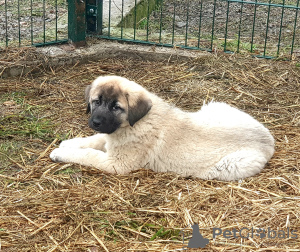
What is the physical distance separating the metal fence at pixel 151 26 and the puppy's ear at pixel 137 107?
3.11 metres

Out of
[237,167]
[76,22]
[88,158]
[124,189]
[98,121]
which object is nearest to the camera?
[124,189]

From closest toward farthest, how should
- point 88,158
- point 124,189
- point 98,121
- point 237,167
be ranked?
1. point 124,189
2. point 98,121
3. point 237,167
4. point 88,158

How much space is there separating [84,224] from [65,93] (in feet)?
10.4

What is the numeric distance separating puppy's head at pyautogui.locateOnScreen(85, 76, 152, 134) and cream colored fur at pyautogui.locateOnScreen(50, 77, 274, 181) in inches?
1.4

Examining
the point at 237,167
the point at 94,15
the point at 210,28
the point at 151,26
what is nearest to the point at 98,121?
the point at 237,167

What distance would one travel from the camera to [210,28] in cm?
984

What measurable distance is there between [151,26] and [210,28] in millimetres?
1154

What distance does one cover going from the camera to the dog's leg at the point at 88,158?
5055 mm

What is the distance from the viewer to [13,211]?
13.8ft

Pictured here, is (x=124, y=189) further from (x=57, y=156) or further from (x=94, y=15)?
(x=94, y=15)

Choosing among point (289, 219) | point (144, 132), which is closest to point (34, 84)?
point (144, 132)

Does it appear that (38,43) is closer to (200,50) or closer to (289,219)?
(200,50)

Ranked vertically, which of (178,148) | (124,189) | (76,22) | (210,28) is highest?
(76,22)

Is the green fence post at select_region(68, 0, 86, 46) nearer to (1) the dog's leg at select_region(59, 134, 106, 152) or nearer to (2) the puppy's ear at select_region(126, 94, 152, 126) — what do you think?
(1) the dog's leg at select_region(59, 134, 106, 152)
